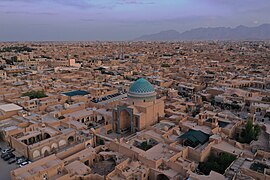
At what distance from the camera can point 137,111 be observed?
84.6ft

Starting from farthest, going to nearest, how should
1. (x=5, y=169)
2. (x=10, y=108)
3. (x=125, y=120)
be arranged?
(x=10, y=108), (x=125, y=120), (x=5, y=169)

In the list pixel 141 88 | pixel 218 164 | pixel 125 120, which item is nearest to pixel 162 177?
pixel 218 164

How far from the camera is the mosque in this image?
83.1 feet

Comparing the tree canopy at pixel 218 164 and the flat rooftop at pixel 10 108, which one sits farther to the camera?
→ the flat rooftop at pixel 10 108

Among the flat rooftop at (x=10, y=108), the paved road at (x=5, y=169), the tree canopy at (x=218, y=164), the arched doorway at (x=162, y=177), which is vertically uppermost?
the flat rooftop at (x=10, y=108)

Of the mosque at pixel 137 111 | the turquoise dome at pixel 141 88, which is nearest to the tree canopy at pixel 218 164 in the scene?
the mosque at pixel 137 111

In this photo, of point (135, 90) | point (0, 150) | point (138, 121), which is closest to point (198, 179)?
point (138, 121)

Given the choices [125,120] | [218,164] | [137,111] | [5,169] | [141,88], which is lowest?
[5,169]

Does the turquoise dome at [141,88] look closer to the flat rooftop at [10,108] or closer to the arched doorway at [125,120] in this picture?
the arched doorway at [125,120]

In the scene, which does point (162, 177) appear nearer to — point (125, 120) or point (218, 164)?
point (218, 164)

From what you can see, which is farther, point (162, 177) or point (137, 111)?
point (137, 111)

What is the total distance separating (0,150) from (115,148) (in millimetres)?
10734

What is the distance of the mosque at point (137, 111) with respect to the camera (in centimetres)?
2533

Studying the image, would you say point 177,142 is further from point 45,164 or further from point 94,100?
point 94,100
